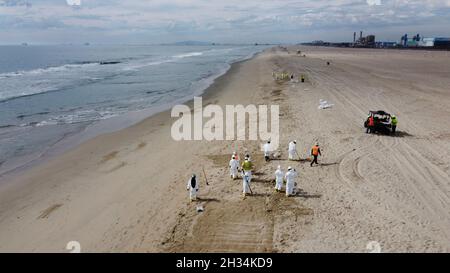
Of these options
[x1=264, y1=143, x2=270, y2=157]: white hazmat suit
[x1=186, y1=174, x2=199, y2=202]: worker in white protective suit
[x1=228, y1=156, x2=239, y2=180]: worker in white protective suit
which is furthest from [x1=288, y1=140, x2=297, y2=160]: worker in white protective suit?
[x1=186, y1=174, x2=199, y2=202]: worker in white protective suit

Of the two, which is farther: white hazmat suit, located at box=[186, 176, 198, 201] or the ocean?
the ocean

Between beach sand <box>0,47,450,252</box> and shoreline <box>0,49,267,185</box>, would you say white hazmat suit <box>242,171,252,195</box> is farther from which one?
shoreline <box>0,49,267,185</box>

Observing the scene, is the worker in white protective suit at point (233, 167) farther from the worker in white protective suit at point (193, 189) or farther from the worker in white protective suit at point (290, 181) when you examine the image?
the worker in white protective suit at point (290, 181)

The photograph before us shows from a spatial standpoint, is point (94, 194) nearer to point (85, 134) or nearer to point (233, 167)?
point (233, 167)

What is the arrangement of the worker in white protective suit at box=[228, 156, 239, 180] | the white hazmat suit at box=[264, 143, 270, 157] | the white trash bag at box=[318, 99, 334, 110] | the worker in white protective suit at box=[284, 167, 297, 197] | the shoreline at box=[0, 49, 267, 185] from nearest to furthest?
the worker in white protective suit at box=[284, 167, 297, 197] < the worker in white protective suit at box=[228, 156, 239, 180] < the white hazmat suit at box=[264, 143, 270, 157] < the shoreline at box=[0, 49, 267, 185] < the white trash bag at box=[318, 99, 334, 110]

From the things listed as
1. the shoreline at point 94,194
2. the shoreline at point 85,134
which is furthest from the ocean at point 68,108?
the shoreline at point 94,194

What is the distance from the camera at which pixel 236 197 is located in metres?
13.0

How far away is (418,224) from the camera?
35.6ft

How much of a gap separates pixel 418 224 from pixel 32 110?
32952 mm

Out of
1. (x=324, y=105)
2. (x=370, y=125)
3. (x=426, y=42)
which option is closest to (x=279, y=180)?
(x=370, y=125)

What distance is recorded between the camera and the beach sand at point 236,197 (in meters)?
10.4

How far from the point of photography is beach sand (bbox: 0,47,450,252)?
1041 centimetres
